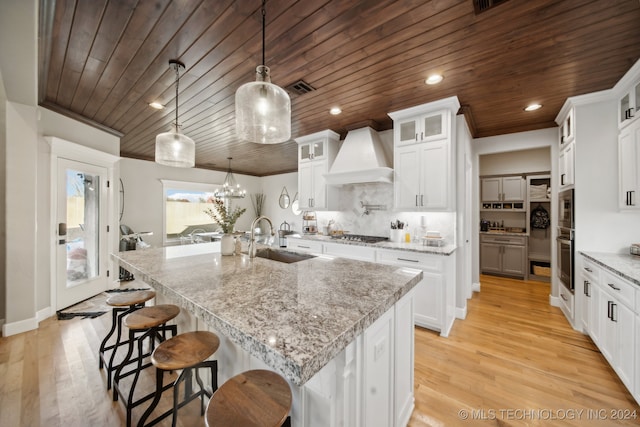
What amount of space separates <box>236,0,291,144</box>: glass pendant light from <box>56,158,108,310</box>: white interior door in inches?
139

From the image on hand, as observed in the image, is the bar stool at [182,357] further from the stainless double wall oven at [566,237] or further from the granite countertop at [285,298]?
the stainless double wall oven at [566,237]

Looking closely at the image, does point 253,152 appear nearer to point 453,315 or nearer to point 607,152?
point 453,315

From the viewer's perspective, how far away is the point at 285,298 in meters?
1.11

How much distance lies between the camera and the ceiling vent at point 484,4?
1442 mm

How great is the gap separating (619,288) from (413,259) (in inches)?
62.0

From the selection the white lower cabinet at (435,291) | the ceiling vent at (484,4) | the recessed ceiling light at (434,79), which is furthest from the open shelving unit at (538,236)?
the ceiling vent at (484,4)

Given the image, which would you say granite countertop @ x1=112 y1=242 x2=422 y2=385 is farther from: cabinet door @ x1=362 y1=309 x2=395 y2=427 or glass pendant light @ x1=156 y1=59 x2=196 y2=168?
glass pendant light @ x1=156 y1=59 x2=196 y2=168

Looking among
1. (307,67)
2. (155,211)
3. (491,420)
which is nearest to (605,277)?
(491,420)

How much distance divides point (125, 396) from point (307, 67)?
3.02 metres

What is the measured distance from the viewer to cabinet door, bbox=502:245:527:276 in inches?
187

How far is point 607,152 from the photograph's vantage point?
2.59m

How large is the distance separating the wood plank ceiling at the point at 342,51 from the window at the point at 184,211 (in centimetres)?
326

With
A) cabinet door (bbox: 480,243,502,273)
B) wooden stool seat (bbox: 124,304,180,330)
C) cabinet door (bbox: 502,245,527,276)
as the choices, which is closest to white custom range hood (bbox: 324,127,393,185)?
wooden stool seat (bbox: 124,304,180,330)

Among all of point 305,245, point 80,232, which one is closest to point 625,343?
point 305,245
